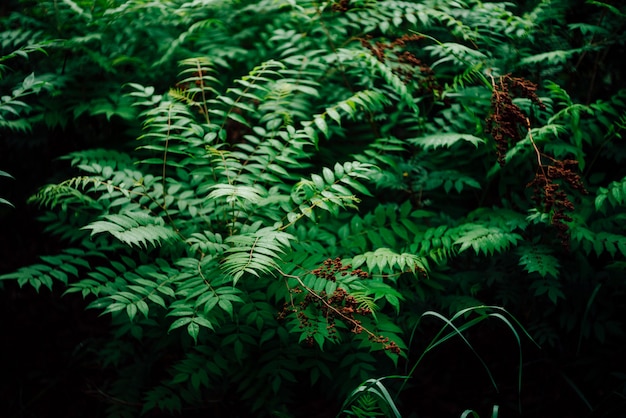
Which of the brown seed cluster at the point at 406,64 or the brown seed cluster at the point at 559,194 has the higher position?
the brown seed cluster at the point at 406,64

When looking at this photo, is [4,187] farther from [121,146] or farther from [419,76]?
[419,76]

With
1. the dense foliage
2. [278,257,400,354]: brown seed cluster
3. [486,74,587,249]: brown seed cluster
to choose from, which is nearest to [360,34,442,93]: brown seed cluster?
the dense foliage

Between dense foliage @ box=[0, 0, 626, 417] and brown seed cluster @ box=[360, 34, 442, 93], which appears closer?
dense foliage @ box=[0, 0, 626, 417]

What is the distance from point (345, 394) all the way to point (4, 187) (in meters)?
3.74

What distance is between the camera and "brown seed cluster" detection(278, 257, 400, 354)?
2172 mm

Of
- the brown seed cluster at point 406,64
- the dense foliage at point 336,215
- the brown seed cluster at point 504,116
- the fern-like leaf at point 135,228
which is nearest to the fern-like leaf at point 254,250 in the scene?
the dense foliage at point 336,215

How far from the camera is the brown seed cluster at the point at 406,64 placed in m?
3.13

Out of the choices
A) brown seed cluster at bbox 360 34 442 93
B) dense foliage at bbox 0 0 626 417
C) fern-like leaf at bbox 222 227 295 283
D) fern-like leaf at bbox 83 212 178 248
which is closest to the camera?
fern-like leaf at bbox 222 227 295 283

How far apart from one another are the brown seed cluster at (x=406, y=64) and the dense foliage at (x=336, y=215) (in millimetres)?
22

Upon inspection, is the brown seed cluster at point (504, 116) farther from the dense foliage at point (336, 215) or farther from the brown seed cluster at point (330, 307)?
the brown seed cluster at point (330, 307)

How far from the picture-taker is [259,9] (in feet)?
12.3

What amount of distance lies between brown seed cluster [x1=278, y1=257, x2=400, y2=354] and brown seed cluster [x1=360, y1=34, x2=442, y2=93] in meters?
1.47

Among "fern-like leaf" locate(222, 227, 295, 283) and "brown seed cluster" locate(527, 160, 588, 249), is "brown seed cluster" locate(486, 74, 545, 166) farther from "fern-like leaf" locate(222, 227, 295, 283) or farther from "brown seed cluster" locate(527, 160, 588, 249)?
"fern-like leaf" locate(222, 227, 295, 283)

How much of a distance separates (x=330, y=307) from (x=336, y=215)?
1.95ft
